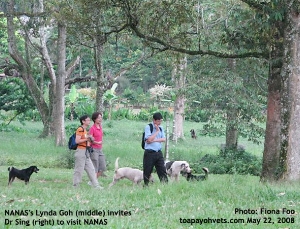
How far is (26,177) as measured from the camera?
1468 centimetres

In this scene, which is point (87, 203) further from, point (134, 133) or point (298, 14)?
point (134, 133)

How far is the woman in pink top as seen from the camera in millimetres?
14703

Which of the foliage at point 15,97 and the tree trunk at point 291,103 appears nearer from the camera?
the tree trunk at point 291,103

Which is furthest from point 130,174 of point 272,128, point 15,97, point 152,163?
point 15,97

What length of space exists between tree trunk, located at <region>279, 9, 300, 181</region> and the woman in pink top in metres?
4.55

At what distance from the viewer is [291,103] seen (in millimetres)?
12672

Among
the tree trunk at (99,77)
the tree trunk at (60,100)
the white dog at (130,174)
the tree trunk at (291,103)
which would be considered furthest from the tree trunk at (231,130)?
the tree trunk at (291,103)

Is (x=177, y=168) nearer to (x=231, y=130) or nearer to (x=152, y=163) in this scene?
(x=152, y=163)

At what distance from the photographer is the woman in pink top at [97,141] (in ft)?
48.2

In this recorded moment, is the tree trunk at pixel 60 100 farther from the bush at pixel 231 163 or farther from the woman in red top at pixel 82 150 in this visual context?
Result: the woman in red top at pixel 82 150

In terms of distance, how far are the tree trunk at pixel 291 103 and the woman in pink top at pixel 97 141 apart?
14.9 feet

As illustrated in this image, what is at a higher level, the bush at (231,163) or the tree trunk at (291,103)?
the tree trunk at (291,103)

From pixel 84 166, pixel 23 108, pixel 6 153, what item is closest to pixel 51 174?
pixel 84 166

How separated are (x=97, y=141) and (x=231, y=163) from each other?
7978 millimetres
